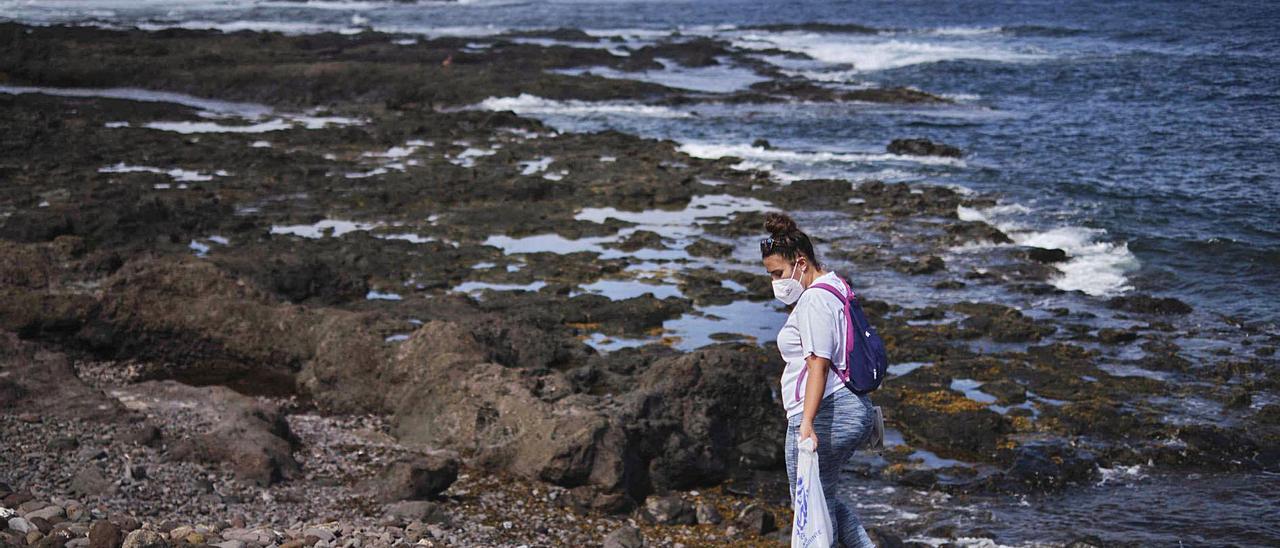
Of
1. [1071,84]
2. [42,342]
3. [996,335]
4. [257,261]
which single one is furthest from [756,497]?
[1071,84]

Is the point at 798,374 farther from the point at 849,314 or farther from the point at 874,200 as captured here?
the point at 874,200

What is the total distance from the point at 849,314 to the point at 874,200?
19.0 m

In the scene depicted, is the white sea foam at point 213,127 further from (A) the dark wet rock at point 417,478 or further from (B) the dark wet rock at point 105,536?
(B) the dark wet rock at point 105,536

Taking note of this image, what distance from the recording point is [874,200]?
80.1 ft

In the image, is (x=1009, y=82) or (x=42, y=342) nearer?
(x=42, y=342)

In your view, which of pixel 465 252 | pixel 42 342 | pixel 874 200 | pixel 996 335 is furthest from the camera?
pixel 874 200

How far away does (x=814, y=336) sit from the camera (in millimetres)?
5828

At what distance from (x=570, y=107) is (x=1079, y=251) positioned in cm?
2388

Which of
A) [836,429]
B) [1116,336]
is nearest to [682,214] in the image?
[1116,336]

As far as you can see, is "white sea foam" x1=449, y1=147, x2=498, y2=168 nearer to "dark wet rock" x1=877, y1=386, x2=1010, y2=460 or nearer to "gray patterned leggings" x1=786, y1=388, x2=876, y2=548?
"dark wet rock" x1=877, y1=386, x2=1010, y2=460

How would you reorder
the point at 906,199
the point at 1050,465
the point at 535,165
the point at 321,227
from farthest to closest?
the point at 535,165
the point at 906,199
the point at 321,227
the point at 1050,465

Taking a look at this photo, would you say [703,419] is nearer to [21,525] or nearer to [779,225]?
[779,225]

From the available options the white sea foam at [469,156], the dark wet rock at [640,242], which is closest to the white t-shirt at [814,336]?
the dark wet rock at [640,242]

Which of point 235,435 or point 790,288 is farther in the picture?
point 235,435
